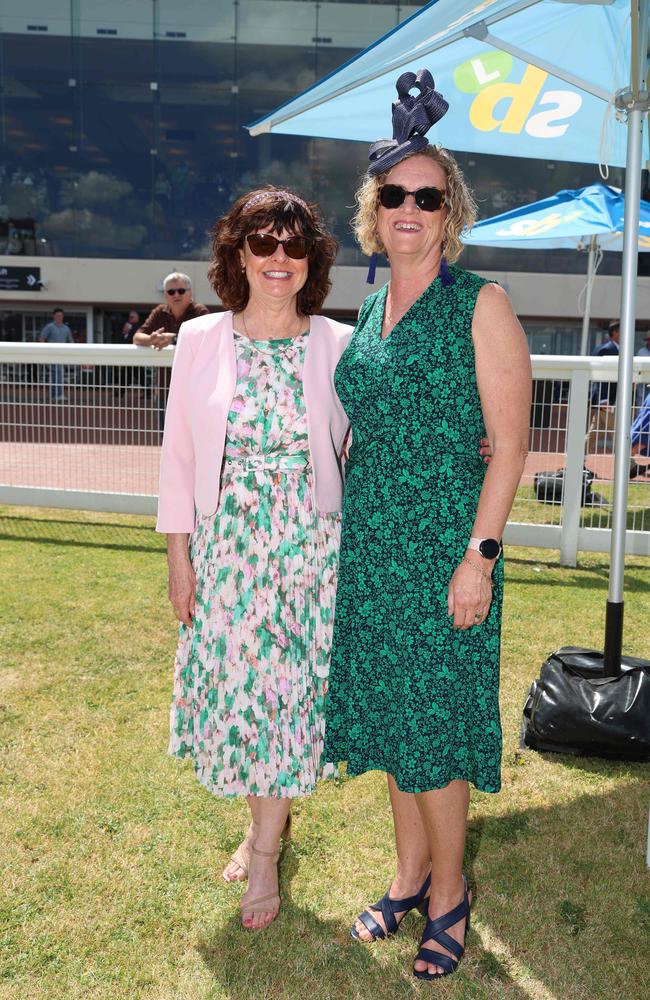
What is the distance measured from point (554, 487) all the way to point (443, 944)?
14.6 feet

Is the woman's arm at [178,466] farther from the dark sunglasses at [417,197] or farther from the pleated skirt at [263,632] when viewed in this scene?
the dark sunglasses at [417,197]

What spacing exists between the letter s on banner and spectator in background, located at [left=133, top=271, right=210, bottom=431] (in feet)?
10.3

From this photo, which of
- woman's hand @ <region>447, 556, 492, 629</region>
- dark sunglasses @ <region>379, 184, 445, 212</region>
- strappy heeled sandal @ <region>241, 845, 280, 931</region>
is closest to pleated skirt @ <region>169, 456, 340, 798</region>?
strappy heeled sandal @ <region>241, 845, 280, 931</region>

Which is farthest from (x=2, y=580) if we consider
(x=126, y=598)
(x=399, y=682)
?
(x=399, y=682)

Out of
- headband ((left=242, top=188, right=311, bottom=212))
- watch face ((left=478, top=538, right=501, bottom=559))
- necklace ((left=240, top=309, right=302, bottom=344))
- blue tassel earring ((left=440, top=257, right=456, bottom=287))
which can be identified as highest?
headband ((left=242, top=188, right=311, bottom=212))

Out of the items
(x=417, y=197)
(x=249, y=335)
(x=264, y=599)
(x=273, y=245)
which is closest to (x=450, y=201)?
(x=417, y=197)

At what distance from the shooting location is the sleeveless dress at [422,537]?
2.13 meters

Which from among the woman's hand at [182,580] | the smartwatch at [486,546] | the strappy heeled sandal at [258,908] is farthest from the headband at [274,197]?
the strappy heeled sandal at [258,908]

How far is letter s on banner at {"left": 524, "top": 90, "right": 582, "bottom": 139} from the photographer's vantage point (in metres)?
4.38

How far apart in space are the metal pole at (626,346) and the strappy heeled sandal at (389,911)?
1343 millimetres

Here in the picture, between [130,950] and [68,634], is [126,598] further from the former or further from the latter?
[130,950]

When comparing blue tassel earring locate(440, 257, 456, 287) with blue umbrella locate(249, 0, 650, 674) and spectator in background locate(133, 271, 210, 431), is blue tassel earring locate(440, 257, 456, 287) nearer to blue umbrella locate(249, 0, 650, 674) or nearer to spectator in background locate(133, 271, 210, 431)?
blue umbrella locate(249, 0, 650, 674)

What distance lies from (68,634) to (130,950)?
101 inches

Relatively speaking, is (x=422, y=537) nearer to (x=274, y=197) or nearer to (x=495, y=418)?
(x=495, y=418)
